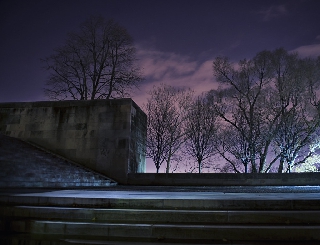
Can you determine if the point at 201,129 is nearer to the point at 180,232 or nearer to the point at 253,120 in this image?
the point at 253,120

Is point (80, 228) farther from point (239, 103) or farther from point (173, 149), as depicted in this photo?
point (239, 103)

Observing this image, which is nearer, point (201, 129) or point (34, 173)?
point (34, 173)

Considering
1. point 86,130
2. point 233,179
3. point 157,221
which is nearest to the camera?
point 157,221

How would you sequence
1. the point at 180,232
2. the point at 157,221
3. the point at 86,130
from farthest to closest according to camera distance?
the point at 86,130 → the point at 157,221 → the point at 180,232

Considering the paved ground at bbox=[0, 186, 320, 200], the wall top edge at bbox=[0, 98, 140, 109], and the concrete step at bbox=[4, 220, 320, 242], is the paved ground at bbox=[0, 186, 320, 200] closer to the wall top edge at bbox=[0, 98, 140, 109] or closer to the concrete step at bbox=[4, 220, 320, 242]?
the concrete step at bbox=[4, 220, 320, 242]

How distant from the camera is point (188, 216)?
414 cm

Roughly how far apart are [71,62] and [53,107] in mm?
8828

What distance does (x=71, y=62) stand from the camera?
75.7ft

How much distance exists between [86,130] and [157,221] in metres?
11.5

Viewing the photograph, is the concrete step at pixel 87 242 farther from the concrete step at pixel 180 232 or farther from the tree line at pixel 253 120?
the tree line at pixel 253 120

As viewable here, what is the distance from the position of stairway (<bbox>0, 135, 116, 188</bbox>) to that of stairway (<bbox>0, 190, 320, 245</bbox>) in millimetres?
4511

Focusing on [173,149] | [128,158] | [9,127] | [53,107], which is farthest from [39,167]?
[173,149]

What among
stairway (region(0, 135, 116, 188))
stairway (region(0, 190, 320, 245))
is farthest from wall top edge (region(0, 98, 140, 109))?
stairway (region(0, 190, 320, 245))

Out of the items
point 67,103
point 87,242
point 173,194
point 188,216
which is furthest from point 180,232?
point 67,103
